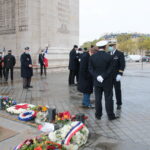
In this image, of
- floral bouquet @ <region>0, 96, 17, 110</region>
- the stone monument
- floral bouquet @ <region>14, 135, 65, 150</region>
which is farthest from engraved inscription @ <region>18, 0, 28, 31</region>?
floral bouquet @ <region>14, 135, 65, 150</region>

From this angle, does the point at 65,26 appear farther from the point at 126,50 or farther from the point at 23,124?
the point at 126,50

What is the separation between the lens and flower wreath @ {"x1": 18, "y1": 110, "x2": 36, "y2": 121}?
17.5 ft

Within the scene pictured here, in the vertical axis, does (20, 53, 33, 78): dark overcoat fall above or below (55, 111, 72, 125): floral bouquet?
above

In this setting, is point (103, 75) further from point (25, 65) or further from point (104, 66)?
point (25, 65)

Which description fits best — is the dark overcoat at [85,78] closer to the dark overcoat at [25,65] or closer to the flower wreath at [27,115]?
the flower wreath at [27,115]

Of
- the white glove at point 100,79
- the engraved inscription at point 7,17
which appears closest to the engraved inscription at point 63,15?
the engraved inscription at point 7,17

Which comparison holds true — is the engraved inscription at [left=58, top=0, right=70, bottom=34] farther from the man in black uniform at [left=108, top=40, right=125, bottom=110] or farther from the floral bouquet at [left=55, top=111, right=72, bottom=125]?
the floral bouquet at [left=55, top=111, right=72, bottom=125]

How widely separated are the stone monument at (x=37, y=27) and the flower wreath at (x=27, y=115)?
1199cm

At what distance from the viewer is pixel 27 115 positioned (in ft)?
17.9

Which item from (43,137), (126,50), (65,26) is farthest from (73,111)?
(126,50)

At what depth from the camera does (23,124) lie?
5.09 m

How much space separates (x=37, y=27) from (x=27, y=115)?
13.2 metres

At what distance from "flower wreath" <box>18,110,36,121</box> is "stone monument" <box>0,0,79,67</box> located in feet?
39.3

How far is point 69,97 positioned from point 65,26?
12.6 metres
